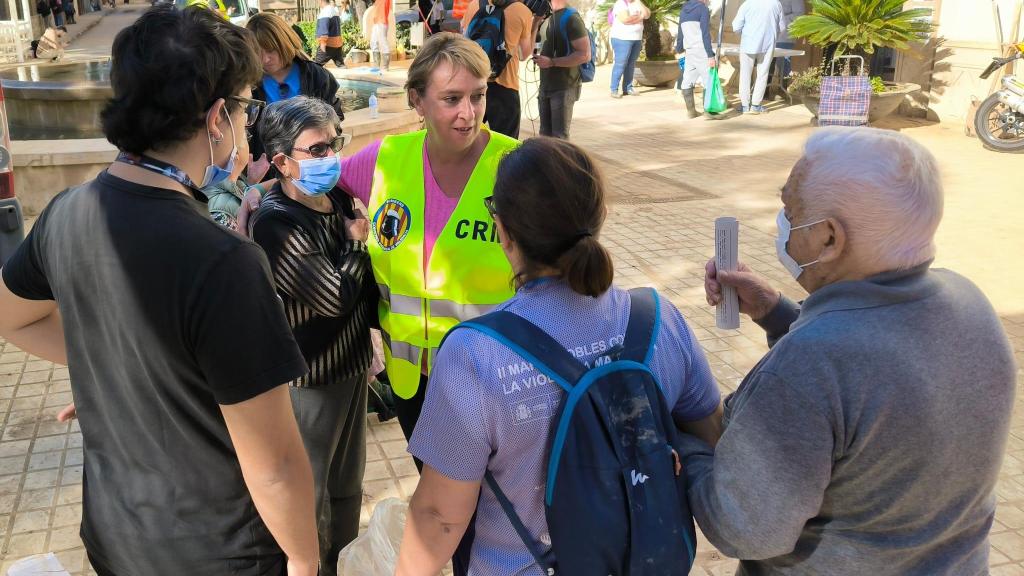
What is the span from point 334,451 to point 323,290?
588 mm

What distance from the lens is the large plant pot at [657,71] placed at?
17.2m

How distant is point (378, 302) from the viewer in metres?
2.96

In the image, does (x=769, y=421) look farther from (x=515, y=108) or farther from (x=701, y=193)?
(x=701, y=193)

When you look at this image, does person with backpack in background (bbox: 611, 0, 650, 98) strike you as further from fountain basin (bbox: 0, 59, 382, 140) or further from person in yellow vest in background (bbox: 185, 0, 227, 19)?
fountain basin (bbox: 0, 59, 382, 140)

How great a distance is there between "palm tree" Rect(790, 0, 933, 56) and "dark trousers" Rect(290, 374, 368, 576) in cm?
1116

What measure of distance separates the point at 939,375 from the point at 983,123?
1101 centimetres

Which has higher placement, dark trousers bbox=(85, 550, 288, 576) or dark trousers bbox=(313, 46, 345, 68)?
dark trousers bbox=(313, 46, 345, 68)

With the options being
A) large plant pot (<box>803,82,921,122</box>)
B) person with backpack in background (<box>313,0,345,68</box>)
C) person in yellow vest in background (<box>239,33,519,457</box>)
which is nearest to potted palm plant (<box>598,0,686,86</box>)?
large plant pot (<box>803,82,921,122</box>)

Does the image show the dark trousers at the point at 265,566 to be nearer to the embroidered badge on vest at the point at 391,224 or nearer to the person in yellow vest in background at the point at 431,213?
the person in yellow vest in background at the point at 431,213

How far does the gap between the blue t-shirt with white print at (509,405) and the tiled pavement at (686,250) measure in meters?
1.78

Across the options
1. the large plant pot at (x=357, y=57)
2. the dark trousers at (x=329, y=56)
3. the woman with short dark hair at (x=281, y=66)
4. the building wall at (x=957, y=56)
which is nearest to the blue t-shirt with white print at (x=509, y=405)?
the woman with short dark hair at (x=281, y=66)

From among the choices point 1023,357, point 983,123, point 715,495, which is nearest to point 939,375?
point 715,495

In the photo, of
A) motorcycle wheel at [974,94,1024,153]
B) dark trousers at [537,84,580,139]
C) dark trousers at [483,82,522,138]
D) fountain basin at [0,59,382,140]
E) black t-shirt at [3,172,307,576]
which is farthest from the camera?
motorcycle wheel at [974,94,1024,153]

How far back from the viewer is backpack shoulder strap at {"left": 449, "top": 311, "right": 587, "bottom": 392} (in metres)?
1.68
